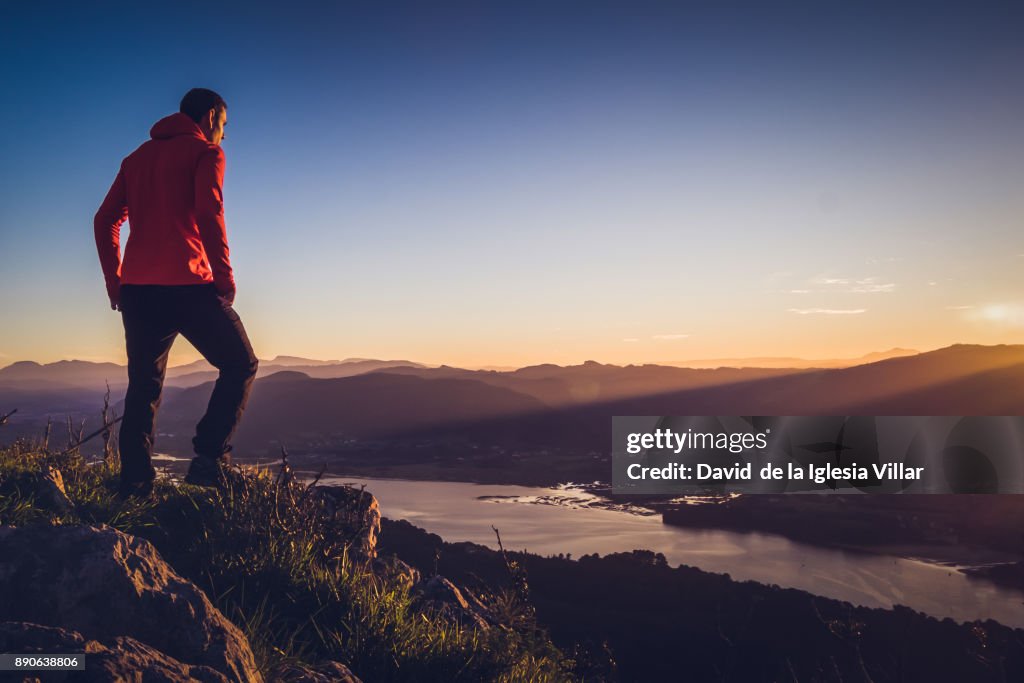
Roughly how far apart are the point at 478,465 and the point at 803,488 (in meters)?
28.1

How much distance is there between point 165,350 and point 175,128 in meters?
1.52

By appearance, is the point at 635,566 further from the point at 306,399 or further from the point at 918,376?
the point at 306,399

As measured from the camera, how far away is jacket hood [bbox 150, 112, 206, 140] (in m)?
5.04

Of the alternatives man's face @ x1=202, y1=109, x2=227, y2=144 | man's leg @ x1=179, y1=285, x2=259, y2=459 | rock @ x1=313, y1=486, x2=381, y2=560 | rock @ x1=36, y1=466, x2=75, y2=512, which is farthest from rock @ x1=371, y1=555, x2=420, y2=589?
man's face @ x1=202, y1=109, x2=227, y2=144

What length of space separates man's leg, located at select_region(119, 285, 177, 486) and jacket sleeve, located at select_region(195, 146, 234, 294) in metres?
0.42

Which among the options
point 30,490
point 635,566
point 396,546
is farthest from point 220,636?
point 635,566

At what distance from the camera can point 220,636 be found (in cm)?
293

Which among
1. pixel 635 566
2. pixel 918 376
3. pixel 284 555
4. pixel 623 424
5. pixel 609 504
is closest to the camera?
pixel 284 555

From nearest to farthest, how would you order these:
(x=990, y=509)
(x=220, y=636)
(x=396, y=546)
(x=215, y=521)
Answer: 1. (x=220, y=636)
2. (x=215, y=521)
3. (x=396, y=546)
4. (x=990, y=509)

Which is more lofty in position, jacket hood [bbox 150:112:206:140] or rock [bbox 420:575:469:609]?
jacket hood [bbox 150:112:206:140]

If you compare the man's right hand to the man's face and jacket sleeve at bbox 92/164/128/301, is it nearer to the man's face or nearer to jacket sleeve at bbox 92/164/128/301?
jacket sleeve at bbox 92/164/128/301

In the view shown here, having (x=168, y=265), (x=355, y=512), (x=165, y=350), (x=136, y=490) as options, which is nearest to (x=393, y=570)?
(x=355, y=512)

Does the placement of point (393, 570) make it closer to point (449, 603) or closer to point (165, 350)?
point (449, 603)

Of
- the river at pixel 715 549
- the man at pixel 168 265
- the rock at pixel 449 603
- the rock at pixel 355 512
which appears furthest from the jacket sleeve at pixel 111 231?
the river at pixel 715 549
